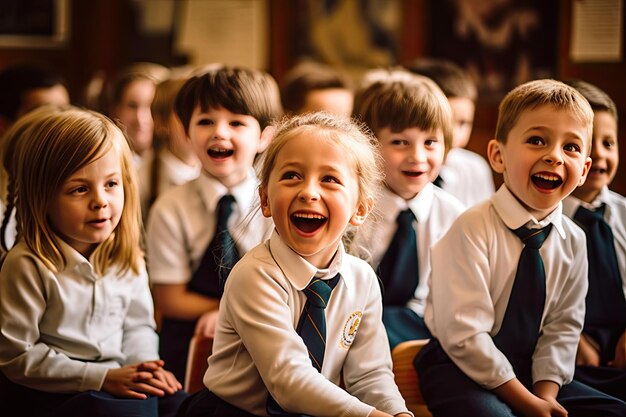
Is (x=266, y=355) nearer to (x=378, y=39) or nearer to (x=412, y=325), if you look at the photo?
(x=412, y=325)

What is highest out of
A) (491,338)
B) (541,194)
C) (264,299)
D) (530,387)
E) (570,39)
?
(570,39)

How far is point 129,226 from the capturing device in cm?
216

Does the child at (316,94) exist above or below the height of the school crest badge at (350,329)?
above

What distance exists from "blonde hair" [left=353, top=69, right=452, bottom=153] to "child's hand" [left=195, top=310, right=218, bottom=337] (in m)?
0.79

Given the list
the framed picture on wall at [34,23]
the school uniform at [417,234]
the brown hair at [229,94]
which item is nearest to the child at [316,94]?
the brown hair at [229,94]

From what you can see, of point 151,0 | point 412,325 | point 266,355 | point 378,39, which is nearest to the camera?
point 266,355

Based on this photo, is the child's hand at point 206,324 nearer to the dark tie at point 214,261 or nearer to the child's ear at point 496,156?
the dark tie at point 214,261

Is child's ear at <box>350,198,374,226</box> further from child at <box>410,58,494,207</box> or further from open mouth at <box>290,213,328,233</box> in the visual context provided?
child at <box>410,58,494,207</box>

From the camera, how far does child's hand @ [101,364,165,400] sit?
2.00 metres

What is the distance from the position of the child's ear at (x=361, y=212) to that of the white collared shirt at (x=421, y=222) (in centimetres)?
47

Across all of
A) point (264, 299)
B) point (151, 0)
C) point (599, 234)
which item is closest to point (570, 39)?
point (599, 234)

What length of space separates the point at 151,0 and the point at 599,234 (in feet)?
15.3

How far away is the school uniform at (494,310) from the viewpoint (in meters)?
1.96

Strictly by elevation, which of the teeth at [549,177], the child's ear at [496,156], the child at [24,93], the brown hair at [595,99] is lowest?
the teeth at [549,177]
